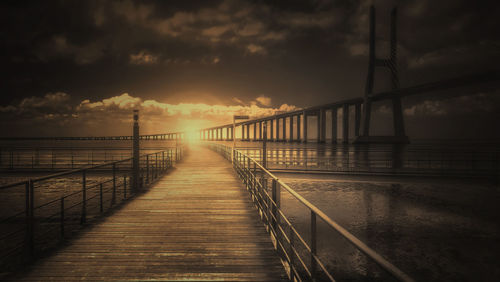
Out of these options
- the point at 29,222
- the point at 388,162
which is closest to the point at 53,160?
the point at 29,222

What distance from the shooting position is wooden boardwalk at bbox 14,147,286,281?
361cm

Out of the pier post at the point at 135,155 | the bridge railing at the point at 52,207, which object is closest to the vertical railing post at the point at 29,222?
the bridge railing at the point at 52,207

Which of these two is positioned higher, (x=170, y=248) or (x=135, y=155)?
(x=135, y=155)

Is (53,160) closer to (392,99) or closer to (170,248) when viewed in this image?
(170,248)

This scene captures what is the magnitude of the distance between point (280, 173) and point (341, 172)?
548 cm

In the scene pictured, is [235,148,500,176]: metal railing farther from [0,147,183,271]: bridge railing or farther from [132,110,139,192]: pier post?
[0,147,183,271]: bridge railing

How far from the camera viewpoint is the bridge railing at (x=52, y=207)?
3994 mm

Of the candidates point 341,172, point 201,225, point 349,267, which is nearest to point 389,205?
point 349,267

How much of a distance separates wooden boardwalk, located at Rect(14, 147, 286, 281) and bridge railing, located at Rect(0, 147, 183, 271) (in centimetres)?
50

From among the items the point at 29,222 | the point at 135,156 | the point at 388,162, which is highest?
the point at 135,156

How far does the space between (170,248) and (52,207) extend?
12279mm

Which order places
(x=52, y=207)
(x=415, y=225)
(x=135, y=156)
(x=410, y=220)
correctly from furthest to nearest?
(x=52, y=207), (x=410, y=220), (x=415, y=225), (x=135, y=156)

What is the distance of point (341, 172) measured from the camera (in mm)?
23172

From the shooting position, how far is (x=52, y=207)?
13.0m
